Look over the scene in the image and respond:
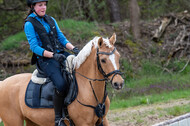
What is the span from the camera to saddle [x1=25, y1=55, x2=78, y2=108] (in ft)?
12.9

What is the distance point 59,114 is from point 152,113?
12.2ft

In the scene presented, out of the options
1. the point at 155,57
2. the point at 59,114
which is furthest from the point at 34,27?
the point at 155,57

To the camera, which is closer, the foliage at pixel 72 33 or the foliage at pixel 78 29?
the foliage at pixel 72 33

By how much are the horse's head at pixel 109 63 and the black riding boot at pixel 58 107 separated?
783 millimetres

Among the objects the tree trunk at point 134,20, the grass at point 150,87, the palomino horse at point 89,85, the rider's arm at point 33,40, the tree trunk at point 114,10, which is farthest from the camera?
the tree trunk at point 114,10

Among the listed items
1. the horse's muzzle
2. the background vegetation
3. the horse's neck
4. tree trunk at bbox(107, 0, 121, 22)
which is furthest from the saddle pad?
tree trunk at bbox(107, 0, 121, 22)

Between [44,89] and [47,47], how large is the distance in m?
0.71

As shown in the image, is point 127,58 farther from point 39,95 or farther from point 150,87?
point 39,95

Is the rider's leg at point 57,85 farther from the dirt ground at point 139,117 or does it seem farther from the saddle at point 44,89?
the dirt ground at point 139,117

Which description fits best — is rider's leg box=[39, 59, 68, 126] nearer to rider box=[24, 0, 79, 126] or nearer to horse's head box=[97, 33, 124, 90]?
rider box=[24, 0, 79, 126]

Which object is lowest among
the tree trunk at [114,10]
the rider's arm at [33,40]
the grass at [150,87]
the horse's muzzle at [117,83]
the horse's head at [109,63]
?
the grass at [150,87]

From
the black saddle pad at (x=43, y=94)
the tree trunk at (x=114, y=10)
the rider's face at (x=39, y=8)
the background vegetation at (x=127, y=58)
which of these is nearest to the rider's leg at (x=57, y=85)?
the black saddle pad at (x=43, y=94)

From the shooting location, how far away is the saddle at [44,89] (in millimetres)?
3936

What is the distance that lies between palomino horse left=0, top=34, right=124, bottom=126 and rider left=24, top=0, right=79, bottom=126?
0.75ft
